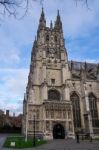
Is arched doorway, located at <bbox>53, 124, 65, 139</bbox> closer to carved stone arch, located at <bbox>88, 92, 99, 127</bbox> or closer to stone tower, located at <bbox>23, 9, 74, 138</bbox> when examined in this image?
stone tower, located at <bbox>23, 9, 74, 138</bbox>

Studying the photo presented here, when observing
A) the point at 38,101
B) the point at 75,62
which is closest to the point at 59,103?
the point at 38,101

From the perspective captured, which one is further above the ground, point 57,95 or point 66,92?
point 66,92

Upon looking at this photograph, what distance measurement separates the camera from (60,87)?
58500 mm

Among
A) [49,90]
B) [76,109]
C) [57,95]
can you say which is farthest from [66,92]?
[76,109]

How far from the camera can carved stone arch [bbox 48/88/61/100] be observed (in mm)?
56884

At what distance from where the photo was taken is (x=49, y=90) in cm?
5725

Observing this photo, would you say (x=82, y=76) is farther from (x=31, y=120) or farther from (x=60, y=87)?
(x=31, y=120)

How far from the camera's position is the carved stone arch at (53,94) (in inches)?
2240

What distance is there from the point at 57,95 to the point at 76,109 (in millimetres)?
5645

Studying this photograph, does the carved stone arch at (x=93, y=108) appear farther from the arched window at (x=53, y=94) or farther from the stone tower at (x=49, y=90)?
the arched window at (x=53, y=94)

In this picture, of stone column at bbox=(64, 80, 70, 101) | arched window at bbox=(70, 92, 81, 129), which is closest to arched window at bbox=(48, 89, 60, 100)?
stone column at bbox=(64, 80, 70, 101)

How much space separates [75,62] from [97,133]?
81.1ft

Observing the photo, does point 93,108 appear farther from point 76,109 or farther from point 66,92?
point 66,92

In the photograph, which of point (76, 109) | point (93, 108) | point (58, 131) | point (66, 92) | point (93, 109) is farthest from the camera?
point (93, 108)
